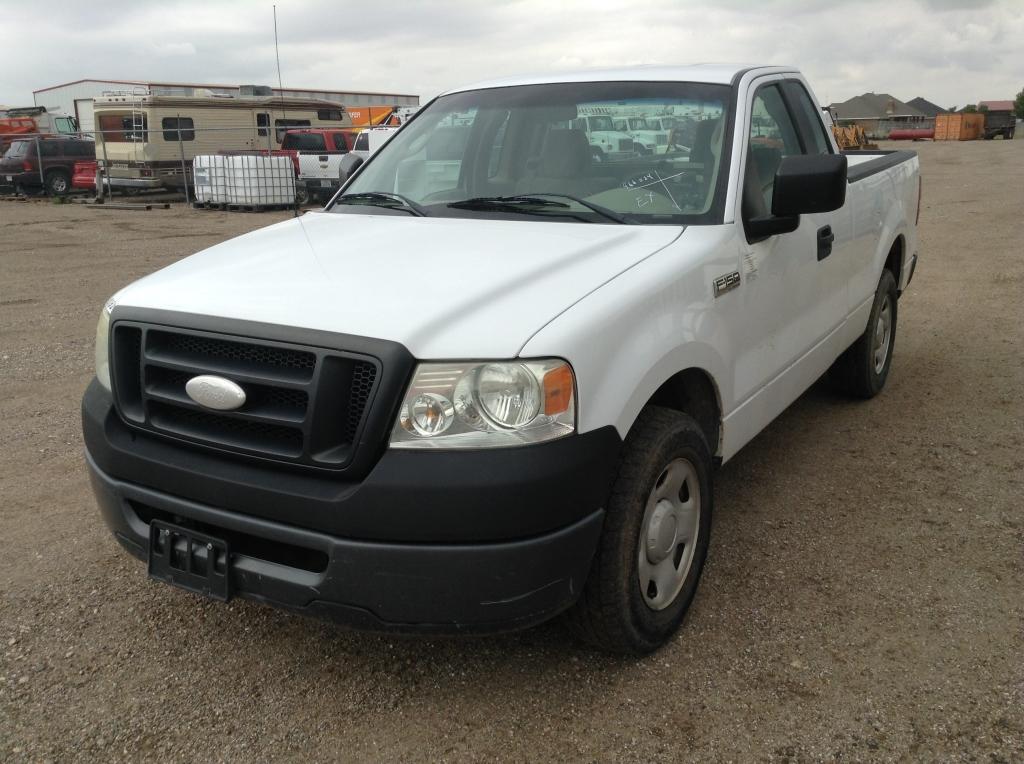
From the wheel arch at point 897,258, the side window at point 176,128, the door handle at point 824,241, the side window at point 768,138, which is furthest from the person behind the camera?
the side window at point 176,128

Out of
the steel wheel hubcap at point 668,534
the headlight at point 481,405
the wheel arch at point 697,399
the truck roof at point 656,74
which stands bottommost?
the steel wheel hubcap at point 668,534

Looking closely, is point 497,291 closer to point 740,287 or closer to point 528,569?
point 528,569

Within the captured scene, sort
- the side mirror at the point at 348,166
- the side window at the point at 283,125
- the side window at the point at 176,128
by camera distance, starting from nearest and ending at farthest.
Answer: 1. the side mirror at the point at 348,166
2. the side window at the point at 176,128
3. the side window at the point at 283,125

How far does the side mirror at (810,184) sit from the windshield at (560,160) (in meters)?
0.22

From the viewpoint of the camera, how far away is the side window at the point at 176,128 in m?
21.9

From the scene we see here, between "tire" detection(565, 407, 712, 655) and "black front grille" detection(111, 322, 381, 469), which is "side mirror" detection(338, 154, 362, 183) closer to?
"black front grille" detection(111, 322, 381, 469)

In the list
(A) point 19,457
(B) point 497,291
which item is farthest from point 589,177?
(A) point 19,457

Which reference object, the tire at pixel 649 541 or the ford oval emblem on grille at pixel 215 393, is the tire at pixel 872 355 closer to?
the tire at pixel 649 541

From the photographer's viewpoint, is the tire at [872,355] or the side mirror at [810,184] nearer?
the side mirror at [810,184]

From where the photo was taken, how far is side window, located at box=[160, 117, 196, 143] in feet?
71.9

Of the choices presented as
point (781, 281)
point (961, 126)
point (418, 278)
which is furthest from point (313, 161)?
point (961, 126)

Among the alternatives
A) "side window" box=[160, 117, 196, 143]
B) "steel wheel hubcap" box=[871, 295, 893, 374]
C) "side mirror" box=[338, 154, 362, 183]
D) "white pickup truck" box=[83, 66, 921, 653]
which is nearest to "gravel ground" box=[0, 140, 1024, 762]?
"white pickup truck" box=[83, 66, 921, 653]

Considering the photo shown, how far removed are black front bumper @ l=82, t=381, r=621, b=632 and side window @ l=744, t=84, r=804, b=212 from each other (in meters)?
1.60

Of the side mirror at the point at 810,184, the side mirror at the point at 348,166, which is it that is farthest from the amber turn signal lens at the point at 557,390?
the side mirror at the point at 348,166
